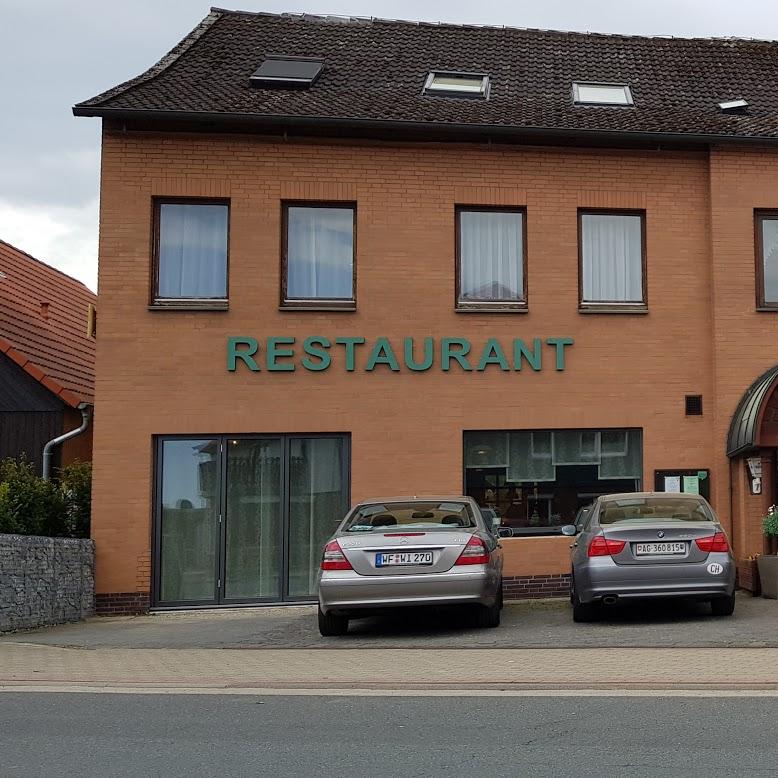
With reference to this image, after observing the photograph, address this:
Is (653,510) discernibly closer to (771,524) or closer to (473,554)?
(473,554)

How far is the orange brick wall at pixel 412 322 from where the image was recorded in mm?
14891

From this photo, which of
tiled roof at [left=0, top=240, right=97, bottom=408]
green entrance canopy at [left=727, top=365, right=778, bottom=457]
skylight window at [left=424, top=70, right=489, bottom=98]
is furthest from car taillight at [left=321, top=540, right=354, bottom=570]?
skylight window at [left=424, top=70, right=489, bottom=98]

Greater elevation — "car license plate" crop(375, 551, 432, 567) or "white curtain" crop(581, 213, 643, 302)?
"white curtain" crop(581, 213, 643, 302)

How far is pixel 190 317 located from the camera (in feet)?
49.4

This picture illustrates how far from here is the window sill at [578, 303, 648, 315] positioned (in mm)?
15648

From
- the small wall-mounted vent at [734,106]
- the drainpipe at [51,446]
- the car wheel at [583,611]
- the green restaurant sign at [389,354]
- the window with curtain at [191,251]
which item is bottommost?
the car wheel at [583,611]

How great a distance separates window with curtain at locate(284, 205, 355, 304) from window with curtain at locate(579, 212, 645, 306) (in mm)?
3358

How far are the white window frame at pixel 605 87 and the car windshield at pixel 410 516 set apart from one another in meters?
7.64

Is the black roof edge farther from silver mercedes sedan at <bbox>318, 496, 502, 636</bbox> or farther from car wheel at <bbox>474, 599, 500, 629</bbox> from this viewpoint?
car wheel at <bbox>474, 599, 500, 629</bbox>

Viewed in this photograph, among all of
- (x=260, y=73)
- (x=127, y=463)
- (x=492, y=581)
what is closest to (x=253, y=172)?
(x=260, y=73)

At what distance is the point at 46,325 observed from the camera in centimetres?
2073

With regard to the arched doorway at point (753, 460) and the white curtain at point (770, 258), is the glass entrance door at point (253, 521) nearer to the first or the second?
the arched doorway at point (753, 460)

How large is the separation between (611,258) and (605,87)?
123 inches

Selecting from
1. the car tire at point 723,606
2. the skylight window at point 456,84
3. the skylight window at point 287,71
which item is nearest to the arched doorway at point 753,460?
the car tire at point 723,606
